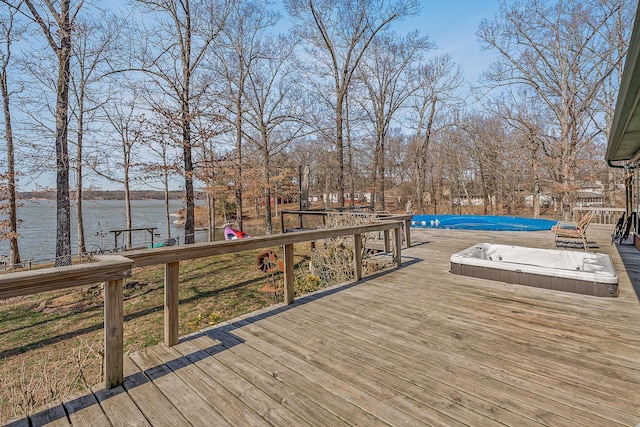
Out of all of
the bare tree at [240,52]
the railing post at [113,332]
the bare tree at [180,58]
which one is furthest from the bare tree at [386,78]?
the railing post at [113,332]

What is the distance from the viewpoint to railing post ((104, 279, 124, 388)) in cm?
200

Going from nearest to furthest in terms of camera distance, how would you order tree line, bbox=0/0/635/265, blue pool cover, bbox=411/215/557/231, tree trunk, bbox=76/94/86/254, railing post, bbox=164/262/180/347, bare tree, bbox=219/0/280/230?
railing post, bbox=164/262/180/347
tree line, bbox=0/0/635/265
tree trunk, bbox=76/94/86/254
blue pool cover, bbox=411/215/557/231
bare tree, bbox=219/0/280/230

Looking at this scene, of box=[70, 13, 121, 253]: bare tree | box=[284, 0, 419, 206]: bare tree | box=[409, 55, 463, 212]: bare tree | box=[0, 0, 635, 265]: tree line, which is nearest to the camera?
box=[0, 0, 635, 265]: tree line

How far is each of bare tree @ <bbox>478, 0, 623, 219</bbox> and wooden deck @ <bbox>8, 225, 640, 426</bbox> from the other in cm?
1360

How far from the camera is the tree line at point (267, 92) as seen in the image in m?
10.1

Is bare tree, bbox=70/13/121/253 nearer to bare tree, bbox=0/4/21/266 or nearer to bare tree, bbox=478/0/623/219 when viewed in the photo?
bare tree, bbox=0/4/21/266

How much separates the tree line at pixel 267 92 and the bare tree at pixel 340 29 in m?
0.06

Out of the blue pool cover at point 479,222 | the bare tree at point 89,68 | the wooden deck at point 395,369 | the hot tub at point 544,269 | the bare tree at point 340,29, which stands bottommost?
the wooden deck at point 395,369

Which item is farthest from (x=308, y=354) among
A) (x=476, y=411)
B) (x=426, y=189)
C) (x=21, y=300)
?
(x=426, y=189)

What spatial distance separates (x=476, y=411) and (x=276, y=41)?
17.1m

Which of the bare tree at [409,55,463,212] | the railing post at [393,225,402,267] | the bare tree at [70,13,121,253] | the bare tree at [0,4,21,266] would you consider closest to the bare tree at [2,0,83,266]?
the bare tree at [70,13,121,253]

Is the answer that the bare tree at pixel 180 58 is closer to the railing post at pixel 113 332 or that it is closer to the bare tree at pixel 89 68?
the bare tree at pixel 89 68

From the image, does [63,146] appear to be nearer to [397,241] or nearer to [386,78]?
[397,241]

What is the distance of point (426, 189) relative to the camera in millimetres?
28438
